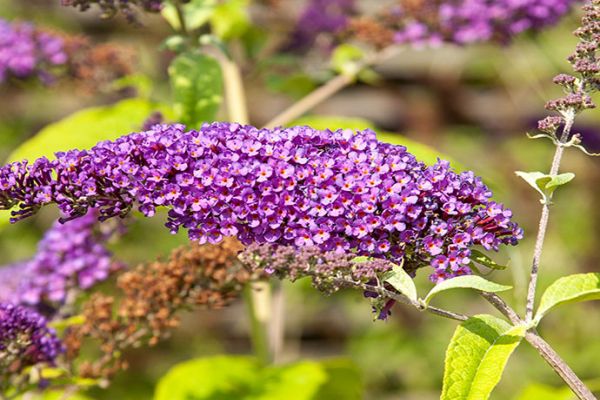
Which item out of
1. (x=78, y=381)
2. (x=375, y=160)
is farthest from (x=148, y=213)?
(x=78, y=381)

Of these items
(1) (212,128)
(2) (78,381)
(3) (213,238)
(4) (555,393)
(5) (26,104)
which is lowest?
(4) (555,393)

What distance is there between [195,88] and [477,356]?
0.76 metres

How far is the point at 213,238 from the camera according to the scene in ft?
3.58

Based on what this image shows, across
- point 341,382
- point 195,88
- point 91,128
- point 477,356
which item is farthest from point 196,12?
point 477,356

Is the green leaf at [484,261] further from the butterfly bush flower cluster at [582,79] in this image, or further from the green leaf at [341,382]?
the green leaf at [341,382]

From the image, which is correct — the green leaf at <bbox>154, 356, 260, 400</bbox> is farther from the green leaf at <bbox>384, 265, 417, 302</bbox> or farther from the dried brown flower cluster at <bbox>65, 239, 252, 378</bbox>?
the green leaf at <bbox>384, 265, 417, 302</bbox>

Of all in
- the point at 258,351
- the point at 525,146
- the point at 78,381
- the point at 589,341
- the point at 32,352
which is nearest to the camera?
the point at 32,352

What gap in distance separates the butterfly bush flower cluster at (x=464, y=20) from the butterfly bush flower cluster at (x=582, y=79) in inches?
29.8

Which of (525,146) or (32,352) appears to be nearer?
(32,352)

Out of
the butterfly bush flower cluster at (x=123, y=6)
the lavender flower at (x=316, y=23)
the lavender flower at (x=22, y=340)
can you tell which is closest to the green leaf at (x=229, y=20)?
the lavender flower at (x=316, y=23)

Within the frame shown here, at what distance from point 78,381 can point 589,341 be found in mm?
2151

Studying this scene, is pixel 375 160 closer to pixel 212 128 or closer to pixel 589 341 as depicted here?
pixel 212 128

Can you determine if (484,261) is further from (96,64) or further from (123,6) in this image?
(96,64)

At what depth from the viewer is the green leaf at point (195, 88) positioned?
1559 millimetres
